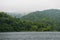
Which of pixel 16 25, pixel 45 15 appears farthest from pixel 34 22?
pixel 16 25

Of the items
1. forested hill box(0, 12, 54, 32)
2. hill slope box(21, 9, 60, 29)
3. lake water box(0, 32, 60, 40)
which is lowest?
lake water box(0, 32, 60, 40)

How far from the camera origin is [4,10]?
4234 mm

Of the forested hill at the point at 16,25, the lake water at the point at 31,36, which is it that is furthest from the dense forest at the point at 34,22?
the lake water at the point at 31,36

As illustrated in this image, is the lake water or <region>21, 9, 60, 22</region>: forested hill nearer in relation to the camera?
the lake water

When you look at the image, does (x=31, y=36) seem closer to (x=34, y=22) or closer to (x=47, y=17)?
(x=34, y=22)

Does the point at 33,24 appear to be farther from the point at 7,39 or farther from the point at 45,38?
the point at 7,39

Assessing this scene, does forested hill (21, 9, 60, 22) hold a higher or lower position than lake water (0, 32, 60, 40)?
higher

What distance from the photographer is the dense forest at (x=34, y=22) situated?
4.09 metres

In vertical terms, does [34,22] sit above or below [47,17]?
below

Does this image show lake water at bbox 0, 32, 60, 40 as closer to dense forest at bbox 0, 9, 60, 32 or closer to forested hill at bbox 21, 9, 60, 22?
dense forest at bbox 0, 9, 60, 32

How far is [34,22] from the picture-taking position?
411 centimetres

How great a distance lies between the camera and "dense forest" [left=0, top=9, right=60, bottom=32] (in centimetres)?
409

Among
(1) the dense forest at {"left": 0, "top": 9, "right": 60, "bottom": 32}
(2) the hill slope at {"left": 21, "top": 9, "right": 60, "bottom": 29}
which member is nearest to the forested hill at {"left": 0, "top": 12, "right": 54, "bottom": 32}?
(1) the dense forest at {"left": 0, "top": 9, "right": 60, "bottom": 32}

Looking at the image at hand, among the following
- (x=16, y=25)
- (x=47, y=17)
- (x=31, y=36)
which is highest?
(x=47, y=17)
